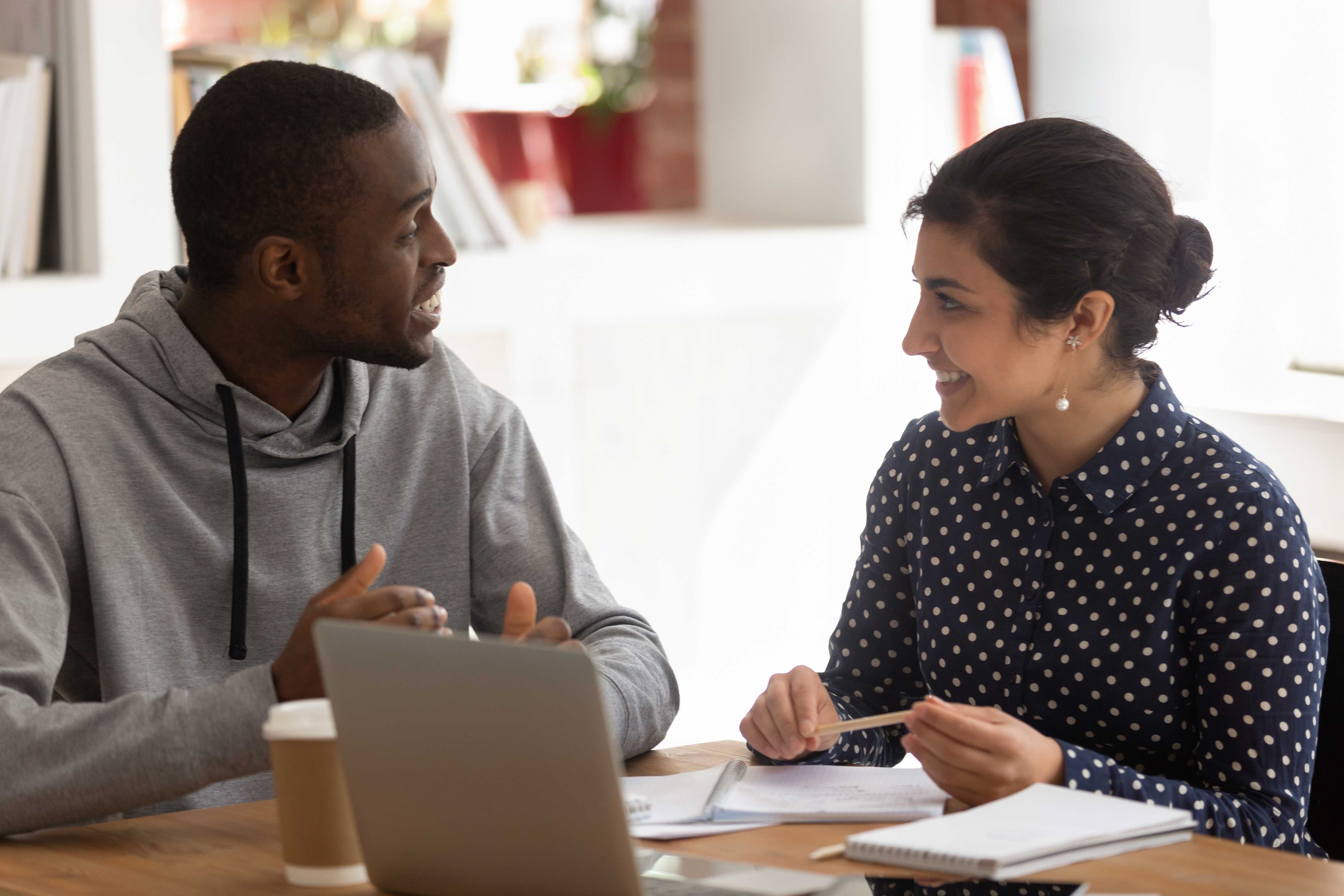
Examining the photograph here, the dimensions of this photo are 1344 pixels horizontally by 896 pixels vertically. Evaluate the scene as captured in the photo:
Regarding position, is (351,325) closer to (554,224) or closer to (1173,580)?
(1173,580)

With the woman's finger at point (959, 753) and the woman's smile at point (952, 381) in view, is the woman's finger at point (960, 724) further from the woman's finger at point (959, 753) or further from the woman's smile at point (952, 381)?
the woman's smile at point (952, 381)

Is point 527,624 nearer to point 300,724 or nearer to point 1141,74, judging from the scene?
point 300,724

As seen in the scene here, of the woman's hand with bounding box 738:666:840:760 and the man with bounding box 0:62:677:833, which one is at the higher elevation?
the man with bounding box 0:62:677:833

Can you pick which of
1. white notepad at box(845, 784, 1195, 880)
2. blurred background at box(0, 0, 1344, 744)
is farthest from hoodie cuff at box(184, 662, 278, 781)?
blurred background at box(0, 0, 1344, 744)

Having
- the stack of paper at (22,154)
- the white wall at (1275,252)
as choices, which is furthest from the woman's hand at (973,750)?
the stack of paper at (22,154)

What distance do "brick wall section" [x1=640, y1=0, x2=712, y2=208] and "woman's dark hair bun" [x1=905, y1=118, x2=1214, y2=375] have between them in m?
2.84

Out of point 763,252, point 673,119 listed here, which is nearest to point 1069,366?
point 763,252

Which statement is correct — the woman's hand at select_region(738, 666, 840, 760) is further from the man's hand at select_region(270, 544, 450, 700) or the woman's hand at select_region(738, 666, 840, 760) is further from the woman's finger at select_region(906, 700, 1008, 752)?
the man's hand at select_region(270, 544, 450, 700)

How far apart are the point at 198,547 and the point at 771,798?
0.61 m

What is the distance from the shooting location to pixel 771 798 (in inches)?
52.1

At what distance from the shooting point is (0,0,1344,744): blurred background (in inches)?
94.0

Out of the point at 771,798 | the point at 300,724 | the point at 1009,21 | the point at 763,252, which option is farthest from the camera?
the point at 1009,21

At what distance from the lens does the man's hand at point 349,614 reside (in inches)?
44.6

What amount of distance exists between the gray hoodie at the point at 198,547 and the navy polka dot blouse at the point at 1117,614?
0.30 metres
